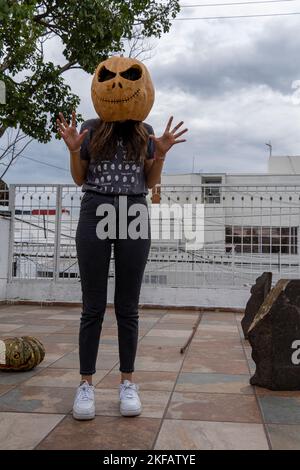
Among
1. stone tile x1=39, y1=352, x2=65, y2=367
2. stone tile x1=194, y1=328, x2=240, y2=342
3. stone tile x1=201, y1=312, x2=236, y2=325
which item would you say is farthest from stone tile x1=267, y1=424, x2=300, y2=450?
stone tile x1=201, y1=312, x2=236, y2=325

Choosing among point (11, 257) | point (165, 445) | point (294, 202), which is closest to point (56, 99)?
point (11, 257)

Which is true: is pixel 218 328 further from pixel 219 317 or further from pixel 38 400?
pixel 38 400

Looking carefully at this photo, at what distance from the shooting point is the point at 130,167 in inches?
117

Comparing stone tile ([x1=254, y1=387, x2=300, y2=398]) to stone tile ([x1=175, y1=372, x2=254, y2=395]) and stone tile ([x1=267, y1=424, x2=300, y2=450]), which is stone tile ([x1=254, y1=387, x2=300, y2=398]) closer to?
stone tile ([x1=175, y1=372, x2=254, y2=395])

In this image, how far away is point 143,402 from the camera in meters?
3.17

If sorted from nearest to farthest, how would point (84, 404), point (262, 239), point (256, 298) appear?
point (84, 404), point (256, 298), point (262, 239)

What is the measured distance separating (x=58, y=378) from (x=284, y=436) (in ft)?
5.90

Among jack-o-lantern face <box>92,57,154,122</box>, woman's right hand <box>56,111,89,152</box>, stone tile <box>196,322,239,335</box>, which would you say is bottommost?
stone tile <box>196,322,239,335</box>

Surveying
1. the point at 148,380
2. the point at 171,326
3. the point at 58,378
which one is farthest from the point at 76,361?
the point at 171,326

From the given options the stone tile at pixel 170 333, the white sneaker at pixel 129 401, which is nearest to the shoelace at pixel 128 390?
the white sneaker at pixel 129 401

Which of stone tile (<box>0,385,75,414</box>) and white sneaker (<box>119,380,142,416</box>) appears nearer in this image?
white sneaker (<box>119,380,142,416</box>)

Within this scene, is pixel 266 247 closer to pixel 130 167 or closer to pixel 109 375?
pixel 109 375

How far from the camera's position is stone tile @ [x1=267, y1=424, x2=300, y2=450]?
2439 mm

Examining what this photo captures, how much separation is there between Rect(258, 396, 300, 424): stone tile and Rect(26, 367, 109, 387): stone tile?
1.21 meters
